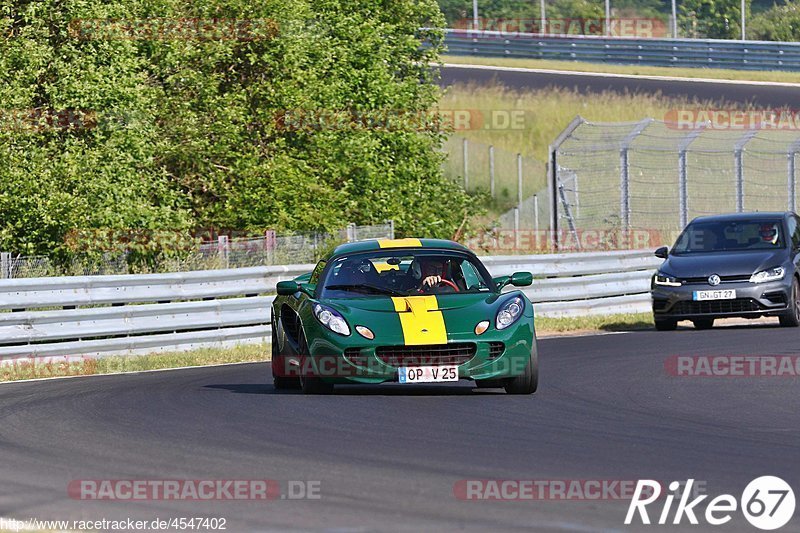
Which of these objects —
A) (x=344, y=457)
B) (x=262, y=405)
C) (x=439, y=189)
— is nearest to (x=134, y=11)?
(x=439, y=189)

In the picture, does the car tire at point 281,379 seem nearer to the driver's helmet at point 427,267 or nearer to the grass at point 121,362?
the driver's helmet at point 427,267

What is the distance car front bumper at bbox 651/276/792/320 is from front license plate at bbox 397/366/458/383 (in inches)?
352

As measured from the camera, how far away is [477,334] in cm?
1168

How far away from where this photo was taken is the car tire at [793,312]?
19719 millimetres

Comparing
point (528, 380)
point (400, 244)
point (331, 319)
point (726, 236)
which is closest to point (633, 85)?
point (726, 236)

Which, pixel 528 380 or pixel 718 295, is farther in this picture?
pixel 718 295

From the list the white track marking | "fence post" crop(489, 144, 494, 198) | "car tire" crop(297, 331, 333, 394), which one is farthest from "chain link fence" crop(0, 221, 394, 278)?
the white track marking

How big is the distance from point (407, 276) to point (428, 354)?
139cm

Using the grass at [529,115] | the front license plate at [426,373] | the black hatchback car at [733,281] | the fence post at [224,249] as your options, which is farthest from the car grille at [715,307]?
the grass at [529,115]

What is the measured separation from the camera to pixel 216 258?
21281mm

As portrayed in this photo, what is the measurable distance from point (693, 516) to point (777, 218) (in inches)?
595

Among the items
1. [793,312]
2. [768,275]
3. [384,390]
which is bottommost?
[793,312]

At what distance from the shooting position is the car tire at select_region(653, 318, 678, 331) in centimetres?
2036

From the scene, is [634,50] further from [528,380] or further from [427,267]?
[528,380]
